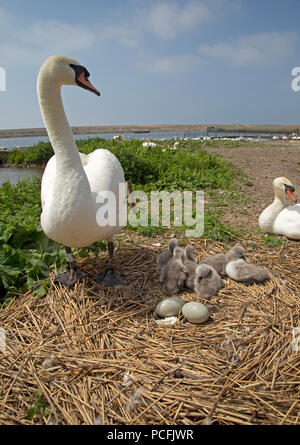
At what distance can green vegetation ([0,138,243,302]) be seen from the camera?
3.32m

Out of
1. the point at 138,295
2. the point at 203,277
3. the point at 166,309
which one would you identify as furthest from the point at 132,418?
the point at 203,277

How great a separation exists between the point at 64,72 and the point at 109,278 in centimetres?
201

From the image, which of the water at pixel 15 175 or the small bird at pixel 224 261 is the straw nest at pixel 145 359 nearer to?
the small bird at pixel 224 261

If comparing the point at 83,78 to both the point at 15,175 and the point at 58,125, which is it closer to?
the point at 58,125

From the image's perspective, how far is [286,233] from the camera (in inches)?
183

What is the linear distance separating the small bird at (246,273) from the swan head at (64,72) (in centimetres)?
217

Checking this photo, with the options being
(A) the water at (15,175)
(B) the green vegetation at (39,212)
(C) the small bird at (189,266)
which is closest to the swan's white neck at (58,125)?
(B) the green vegetation at (39,212)

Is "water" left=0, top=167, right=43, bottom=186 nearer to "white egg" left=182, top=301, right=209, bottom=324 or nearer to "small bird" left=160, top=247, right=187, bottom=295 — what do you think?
"small bird" left=160, top=247, right=187, bottom=295

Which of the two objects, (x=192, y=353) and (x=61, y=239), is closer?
A: (x=192, y=353)

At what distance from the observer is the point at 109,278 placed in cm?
331

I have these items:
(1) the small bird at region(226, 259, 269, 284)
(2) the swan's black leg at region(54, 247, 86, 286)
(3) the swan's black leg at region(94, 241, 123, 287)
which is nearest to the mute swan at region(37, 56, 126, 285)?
(2) the swan's black leg at region(54, 247, 86, 286)

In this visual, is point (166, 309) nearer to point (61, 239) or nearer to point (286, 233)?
point (61, 239)

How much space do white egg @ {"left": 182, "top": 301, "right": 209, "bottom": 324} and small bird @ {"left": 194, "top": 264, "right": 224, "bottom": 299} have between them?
0.33 metres
